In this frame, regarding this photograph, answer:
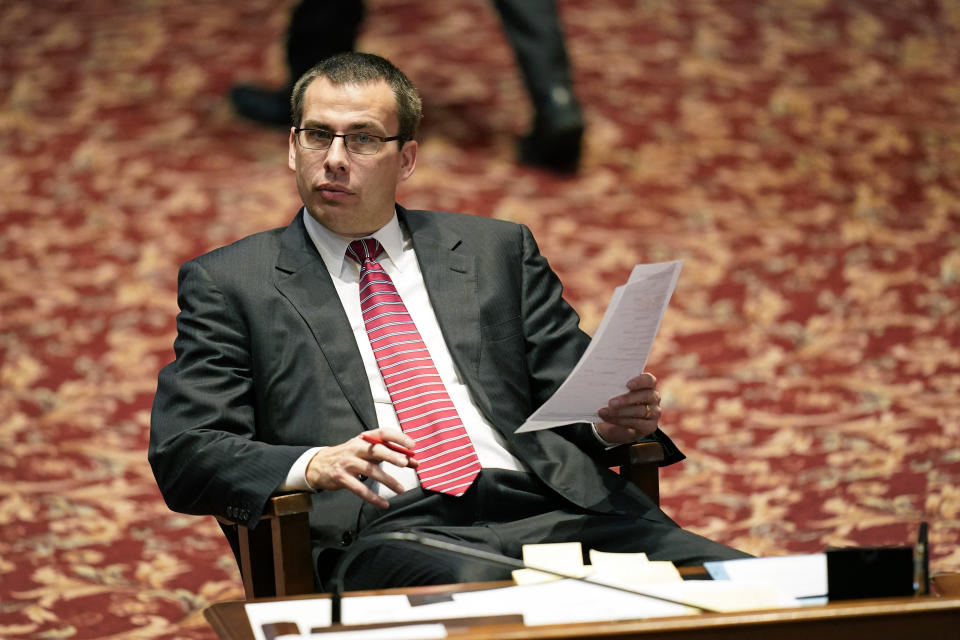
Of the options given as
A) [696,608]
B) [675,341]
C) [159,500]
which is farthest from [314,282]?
[675,341]

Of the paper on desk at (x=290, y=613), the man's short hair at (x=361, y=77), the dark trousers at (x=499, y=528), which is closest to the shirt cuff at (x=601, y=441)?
the dark trousers at (x=499, y=528)

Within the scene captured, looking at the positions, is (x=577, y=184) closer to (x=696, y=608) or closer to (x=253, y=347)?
(x=253, y=347)

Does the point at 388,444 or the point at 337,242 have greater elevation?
the point at 337,242

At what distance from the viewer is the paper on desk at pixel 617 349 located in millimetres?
1646

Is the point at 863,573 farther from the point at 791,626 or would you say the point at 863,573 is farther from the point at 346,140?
the point at 346,140

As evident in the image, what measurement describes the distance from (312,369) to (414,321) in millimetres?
203

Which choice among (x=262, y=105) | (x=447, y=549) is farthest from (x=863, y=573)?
(x=262, y=105)

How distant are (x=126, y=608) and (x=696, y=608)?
6.19 ft

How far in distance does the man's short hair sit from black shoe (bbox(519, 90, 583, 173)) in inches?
148

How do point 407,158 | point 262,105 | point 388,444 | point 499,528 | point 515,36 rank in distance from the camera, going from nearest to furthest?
point 388,444 < point 499,528 < point 407,158 < point 515,36 < point 262,105

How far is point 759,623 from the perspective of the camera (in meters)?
1.22

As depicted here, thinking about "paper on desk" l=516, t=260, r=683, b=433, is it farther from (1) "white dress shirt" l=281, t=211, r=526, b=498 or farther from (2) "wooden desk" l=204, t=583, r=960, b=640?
(2) "wooden desk" l=204, t=583, r=960, b=640

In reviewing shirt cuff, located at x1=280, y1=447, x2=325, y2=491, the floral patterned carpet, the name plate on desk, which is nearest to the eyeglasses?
shirt cuff, located at x1=280, y1=447, x2=325, y2=491

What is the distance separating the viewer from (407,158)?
2.13 metres
